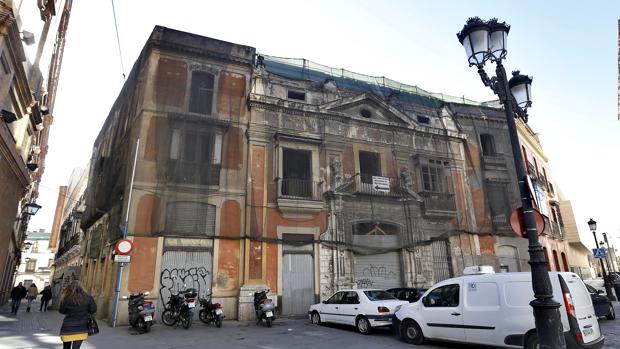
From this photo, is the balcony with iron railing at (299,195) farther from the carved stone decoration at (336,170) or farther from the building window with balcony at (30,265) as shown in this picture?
the building window with balcony at (30,265)

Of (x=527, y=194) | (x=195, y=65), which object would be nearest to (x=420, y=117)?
(x=195, y=65)

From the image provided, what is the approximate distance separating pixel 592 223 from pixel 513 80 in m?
16.8

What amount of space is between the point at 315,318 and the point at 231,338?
12.1ft

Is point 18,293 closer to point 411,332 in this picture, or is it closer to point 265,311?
point 265,311

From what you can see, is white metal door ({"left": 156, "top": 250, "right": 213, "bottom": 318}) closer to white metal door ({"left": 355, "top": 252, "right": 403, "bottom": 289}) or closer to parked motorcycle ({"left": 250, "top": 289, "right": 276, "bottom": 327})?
parked motorcycle ({"left": 250, "top": 289, "right": 276, "bottom": 327})

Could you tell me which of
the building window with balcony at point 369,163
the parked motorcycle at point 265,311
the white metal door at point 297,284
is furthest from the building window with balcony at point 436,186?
the parked motorcycle at point 265,311

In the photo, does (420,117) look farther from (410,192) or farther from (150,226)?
(150,226)

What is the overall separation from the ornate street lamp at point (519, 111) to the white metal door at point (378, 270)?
11.0m

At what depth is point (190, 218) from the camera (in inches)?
557

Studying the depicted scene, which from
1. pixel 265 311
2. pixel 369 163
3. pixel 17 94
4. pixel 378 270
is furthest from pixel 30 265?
pixel 378 270

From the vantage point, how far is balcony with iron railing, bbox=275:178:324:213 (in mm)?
15430

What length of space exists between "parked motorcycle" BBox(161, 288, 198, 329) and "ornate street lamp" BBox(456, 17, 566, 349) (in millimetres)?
9333

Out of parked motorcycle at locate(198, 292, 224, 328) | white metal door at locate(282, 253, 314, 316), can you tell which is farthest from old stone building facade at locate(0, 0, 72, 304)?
white metal door at locate(282, 253, 314, 316)

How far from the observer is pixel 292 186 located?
1595cm
